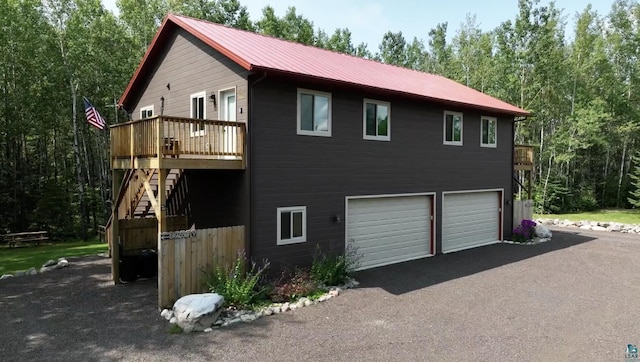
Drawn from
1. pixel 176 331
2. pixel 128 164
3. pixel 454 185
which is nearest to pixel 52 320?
pixel 176 331

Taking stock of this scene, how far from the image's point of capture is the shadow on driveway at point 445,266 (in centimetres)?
1076

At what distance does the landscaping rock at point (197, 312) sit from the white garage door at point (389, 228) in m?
5.15

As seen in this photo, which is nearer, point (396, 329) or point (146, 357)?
point (146, 357)

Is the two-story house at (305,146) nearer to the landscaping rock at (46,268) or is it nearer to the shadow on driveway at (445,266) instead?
the shadow on driveway at (445,266)

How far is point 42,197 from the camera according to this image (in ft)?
75.7

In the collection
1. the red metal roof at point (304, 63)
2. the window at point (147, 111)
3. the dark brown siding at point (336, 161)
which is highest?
the red metal roof at point (304, 63)

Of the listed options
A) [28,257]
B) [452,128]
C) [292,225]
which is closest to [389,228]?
[292,225]

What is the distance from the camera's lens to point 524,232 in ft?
57.0

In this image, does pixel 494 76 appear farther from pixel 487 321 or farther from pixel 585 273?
pixel 487 321

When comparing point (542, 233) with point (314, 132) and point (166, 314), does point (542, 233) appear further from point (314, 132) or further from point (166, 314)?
point (166, 314)

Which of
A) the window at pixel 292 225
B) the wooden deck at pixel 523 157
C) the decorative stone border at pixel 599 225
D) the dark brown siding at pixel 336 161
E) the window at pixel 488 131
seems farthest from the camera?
the decorative stone border at pixel 599 225

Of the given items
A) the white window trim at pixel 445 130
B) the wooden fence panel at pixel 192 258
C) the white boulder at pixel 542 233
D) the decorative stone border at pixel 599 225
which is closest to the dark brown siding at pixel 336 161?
the white window trim at pixel 445 130

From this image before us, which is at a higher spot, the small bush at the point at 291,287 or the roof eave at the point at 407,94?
the roof eave at the point at 407,94

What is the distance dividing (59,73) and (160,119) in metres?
→ 18.5
